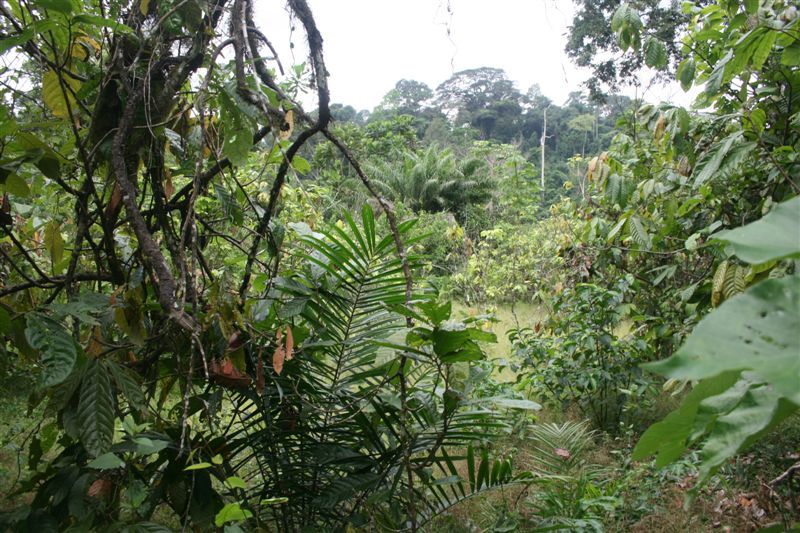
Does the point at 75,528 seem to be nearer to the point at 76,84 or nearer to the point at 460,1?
the point at 76,84

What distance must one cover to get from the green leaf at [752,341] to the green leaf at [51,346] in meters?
0.99

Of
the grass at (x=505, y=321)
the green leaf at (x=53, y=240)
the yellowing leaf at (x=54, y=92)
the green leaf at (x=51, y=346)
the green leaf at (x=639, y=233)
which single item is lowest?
the grass at (x=505, y=321)

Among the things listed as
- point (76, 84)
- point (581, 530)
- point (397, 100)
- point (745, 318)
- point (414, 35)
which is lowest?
point (581, 530)

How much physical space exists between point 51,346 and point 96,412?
0.16m

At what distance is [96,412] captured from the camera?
104 centimetres

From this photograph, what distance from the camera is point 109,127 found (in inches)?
53.3

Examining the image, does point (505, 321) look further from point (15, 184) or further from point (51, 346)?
point (51, 346)

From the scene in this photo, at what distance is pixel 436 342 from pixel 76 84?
3.80ft

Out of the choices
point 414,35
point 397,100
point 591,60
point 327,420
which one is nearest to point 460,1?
point 414,35

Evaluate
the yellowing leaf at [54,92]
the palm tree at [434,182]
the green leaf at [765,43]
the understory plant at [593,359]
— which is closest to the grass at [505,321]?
the understory plant at [593,359]

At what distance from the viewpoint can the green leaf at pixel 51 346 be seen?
0.94 m

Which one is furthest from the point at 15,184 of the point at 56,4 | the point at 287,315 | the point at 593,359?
the point at 593,359

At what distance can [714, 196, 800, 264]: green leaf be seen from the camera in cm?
29

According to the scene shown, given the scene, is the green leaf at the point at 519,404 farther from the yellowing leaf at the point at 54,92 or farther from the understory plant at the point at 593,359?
the understory plant at the point at 593,359
